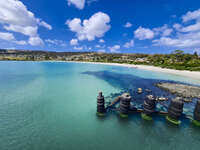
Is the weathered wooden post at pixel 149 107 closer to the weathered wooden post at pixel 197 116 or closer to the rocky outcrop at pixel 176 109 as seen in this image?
the rocky outcrop at pixel 176 109

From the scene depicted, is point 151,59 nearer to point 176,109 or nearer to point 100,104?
point 176,109

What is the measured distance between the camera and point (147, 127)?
693cm

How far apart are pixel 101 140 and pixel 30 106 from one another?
8.90 m

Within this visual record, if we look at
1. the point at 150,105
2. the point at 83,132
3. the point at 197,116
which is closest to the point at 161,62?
the point at 197,116

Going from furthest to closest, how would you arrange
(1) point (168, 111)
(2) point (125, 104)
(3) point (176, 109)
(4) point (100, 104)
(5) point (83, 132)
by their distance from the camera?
(4) point (100, 104) < (2) point (125, 104) < (1) point (168, 111) < (3) point (176, 109) < (5) point (83, 132)

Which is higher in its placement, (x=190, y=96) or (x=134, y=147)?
(x=190, y=96)

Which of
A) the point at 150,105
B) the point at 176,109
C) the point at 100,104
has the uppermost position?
the point at 150,105

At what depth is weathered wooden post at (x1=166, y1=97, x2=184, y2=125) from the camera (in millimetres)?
6906

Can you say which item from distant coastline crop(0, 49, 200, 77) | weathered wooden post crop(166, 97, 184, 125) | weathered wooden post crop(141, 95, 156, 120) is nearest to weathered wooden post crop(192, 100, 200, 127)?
weathered wooden post crop(166, 97, 184, 125)

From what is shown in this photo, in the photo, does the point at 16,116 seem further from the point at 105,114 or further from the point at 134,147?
the point at 134,147

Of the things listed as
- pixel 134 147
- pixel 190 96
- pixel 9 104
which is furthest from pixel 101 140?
pixel 190 96

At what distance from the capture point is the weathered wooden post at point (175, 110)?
6.91 meters

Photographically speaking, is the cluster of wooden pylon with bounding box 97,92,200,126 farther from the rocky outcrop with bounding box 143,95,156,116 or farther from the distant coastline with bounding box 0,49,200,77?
the distant coastline with bounding box 0,49,200,77

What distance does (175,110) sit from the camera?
7074 millimetres
